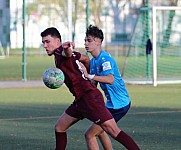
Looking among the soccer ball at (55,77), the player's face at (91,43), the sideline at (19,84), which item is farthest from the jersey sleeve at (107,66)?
the sideline at (19,84)

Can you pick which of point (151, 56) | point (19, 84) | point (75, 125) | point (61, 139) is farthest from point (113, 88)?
point (151, 56)

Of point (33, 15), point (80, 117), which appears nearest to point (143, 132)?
point (80, 117)

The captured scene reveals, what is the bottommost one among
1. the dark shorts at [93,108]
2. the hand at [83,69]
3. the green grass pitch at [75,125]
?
the green grass pitch at [75,125]

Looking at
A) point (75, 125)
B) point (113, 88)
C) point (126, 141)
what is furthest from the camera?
point (75, 125)

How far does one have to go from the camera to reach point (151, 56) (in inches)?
1060

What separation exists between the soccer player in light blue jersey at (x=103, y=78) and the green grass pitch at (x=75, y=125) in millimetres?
1601

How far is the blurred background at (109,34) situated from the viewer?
85.4 ft

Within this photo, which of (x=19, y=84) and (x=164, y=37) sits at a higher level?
(x=164, y=37)

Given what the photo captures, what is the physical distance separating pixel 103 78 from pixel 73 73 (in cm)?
38

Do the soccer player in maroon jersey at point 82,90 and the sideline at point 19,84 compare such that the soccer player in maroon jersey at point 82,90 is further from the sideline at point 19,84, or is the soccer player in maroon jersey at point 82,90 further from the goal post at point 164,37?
the sideline at point 19,84

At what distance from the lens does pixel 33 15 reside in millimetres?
46062

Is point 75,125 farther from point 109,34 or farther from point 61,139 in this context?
point 109,34

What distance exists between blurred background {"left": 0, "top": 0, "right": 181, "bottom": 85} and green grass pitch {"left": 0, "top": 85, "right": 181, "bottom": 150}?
153 inches

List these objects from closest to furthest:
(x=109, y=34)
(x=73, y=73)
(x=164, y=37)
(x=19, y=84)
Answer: (x=73, y=73) → (x=19, y=84) → (x=164, y=37) → (x=109, y=34)
